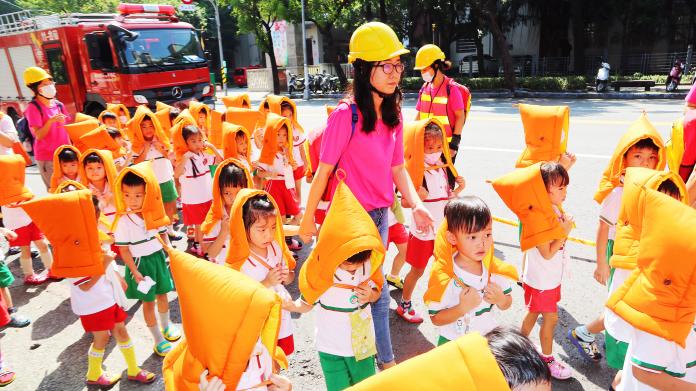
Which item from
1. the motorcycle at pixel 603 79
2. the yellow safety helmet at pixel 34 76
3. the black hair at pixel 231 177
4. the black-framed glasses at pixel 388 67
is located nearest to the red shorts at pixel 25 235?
the yellow safety helmet at pixel 34 76

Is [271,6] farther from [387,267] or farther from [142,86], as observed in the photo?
[387,267]

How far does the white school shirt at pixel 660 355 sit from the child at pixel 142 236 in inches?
116

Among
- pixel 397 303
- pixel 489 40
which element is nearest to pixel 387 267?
pixel 397 303

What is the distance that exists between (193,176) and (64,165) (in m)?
1.15

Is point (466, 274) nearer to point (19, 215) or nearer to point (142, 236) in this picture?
point (142, 236)

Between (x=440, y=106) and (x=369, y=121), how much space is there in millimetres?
2343

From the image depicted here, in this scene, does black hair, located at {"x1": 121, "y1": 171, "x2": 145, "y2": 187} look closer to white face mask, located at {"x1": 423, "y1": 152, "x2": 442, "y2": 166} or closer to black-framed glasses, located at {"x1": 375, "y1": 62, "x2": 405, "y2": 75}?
black-framed glasses, located at {"x1": 375, "y1": 62, "x2": 405, "y2": 75}

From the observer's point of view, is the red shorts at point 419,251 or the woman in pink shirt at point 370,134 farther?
the red shorts at point 419,251

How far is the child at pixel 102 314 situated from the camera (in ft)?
9.93

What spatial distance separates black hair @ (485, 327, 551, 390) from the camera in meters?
1.27

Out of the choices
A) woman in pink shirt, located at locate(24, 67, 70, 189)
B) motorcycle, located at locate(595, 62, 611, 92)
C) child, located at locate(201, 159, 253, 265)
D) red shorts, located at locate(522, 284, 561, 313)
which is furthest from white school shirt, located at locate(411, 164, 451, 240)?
motorcycle, located at locate(595, 62, 611, 92)

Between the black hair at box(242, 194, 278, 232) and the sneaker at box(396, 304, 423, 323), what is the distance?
160 cm

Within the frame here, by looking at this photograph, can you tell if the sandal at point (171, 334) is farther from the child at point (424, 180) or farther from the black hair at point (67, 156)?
the black hair at point (67, 156)

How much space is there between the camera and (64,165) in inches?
175
